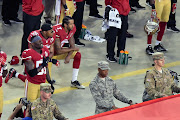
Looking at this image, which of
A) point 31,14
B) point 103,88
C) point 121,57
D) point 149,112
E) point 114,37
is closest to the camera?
point 149,112

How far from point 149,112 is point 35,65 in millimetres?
2649

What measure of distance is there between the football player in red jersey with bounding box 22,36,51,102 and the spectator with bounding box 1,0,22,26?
503 centimetres

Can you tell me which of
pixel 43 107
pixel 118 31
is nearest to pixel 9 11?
pixel 118 31

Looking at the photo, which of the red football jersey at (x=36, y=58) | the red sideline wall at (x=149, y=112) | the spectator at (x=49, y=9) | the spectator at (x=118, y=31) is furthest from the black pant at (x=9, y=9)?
the red sideline wall at (x=149, y=112)

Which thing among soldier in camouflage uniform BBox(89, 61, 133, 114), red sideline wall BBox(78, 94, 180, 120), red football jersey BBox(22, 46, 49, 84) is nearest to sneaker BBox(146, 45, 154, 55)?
red football jersey BBox(22, 46, 49, 84)

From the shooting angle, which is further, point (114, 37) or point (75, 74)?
point (114, 37)

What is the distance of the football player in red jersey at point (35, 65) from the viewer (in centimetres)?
956

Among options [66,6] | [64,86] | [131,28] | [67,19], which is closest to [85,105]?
[64,86]

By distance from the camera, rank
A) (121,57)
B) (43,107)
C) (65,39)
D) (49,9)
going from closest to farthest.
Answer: (43,107) → (65,39) → (121,57) → (49,9)

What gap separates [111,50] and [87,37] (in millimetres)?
1514

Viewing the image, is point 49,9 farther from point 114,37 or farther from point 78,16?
point 114,37

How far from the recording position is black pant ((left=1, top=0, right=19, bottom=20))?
14516 millimetres

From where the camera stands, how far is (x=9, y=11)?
1465cm

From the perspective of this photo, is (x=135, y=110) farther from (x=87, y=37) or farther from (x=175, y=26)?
(x=175, y=26)
